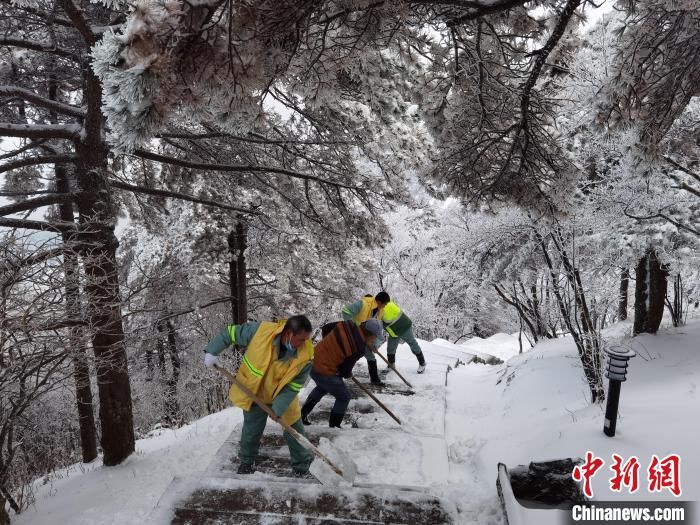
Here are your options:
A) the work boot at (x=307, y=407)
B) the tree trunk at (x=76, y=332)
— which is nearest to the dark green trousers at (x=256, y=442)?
the work boot at (x=307, y=407)

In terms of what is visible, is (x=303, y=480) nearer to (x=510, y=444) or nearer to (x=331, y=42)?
(x=510, y=444)

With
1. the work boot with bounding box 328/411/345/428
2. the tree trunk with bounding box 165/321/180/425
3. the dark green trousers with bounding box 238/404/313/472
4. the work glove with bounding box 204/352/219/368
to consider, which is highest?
the work glove with bounding box 204/352/219/368

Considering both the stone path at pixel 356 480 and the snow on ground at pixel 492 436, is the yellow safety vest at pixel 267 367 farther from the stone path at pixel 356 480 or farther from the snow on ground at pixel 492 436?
the snow on ground at pixel 492 436

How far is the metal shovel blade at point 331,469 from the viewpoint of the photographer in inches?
161

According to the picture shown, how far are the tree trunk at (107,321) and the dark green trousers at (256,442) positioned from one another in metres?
1.81

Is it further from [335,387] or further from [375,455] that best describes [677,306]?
[335,387]

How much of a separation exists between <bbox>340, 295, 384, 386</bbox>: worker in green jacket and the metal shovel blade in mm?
2465

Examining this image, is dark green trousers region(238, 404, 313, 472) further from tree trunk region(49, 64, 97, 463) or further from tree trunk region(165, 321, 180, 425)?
tree trunk region(165, 321, 180, 425)

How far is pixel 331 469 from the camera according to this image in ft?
14.0

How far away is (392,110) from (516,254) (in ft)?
13.1

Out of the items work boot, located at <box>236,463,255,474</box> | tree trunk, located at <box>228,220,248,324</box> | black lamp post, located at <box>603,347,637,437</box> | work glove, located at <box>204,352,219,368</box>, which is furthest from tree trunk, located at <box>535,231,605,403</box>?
tree trunk, located at <box>228,220,248,324</box>

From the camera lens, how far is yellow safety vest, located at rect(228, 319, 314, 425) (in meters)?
4.10

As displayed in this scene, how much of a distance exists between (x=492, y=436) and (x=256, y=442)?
2951mm

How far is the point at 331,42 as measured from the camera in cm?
386
